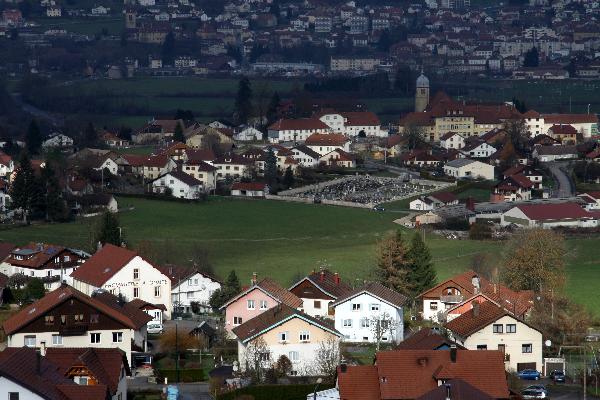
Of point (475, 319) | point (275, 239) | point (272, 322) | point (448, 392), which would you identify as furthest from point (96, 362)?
point (275, 239)

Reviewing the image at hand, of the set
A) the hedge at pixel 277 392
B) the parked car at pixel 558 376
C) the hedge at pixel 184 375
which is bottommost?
the parked car at pixel 558 376

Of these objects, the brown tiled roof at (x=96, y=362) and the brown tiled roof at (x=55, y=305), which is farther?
the brown tiled roof at (x=55, y=305)

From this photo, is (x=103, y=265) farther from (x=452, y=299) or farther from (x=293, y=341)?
(x=293, y=341)

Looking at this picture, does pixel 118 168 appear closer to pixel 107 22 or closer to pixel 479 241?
pixel 479 241

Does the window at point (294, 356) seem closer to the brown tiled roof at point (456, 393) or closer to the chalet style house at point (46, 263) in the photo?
the brown tiled roof at point (456, 393)

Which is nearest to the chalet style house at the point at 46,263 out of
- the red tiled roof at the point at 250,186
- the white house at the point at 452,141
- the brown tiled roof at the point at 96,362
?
the brown tiled roof at the point at 96,362

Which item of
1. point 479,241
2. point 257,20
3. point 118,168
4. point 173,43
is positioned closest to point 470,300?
point 479,241
